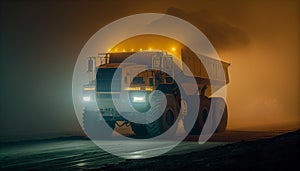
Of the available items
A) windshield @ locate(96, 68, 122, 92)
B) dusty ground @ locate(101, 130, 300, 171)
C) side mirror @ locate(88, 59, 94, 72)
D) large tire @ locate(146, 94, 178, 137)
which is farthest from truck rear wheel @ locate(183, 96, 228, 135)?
dusty ground @ locate(101, 130, 300, 171)

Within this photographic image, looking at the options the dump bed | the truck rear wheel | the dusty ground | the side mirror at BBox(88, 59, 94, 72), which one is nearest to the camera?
the dusty ground

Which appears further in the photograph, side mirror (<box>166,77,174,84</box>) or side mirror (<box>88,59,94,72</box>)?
Result: side mirror (<box>166,77,174,84</box>)

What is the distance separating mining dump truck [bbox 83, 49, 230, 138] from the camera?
17.5 m

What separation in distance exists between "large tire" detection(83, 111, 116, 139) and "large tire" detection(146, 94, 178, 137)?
88.1 inches

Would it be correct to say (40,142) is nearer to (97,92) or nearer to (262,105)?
(97,92)

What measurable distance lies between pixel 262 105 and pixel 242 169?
25.4 m

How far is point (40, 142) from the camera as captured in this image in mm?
17250

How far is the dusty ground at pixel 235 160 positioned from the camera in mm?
8898

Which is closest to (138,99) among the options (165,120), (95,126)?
(165,120)

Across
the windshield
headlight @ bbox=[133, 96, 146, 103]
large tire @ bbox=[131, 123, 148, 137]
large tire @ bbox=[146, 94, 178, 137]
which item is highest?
the windshield

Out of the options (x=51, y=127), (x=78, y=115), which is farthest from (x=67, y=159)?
(x=78, y=115)

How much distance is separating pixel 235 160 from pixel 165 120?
8239 millimetres

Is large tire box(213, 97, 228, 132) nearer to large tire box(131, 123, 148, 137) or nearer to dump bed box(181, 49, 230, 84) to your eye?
dump bed box(181, 49, 230, 84)

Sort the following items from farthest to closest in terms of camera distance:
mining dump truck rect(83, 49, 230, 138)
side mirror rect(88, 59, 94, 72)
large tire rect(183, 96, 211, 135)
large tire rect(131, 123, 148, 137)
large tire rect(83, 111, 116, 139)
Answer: large tire rect(183, 96, 211, 135), large tire rect(83, 111, 116, 139), large tire rect(131, 123, 148, 137), side mirror rect(88, 59, 94, 72), mining dump truck rect(83, 49, 230, 138)
